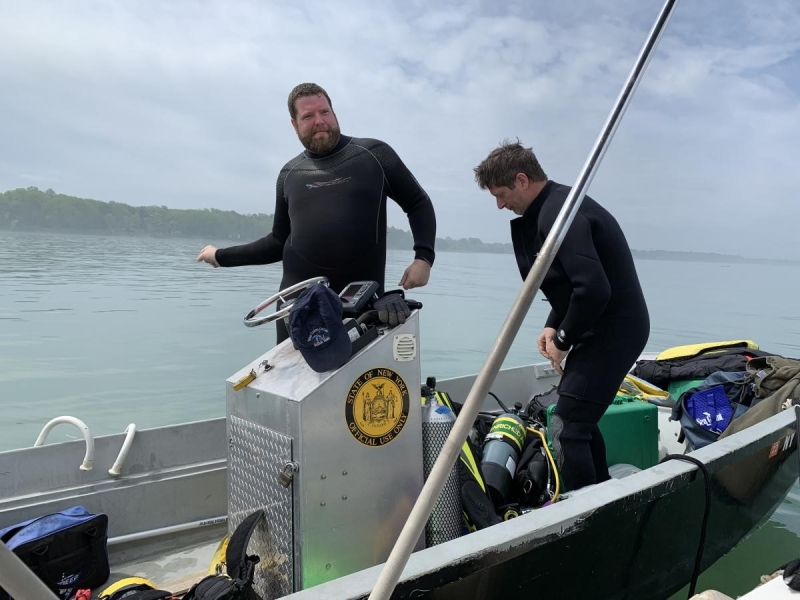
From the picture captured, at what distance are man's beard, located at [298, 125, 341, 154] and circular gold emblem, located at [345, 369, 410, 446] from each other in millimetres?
995

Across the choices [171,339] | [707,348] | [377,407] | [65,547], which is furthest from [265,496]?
[171,339]

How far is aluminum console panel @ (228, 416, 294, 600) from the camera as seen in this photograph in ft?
5.57

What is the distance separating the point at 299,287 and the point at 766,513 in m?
2.57

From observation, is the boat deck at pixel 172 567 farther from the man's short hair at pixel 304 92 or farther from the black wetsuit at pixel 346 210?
the man's short hair at pixel 304 92

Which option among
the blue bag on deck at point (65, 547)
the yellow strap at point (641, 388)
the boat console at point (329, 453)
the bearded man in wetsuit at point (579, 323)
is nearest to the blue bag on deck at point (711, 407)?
the yellow strap at point (641, 388)

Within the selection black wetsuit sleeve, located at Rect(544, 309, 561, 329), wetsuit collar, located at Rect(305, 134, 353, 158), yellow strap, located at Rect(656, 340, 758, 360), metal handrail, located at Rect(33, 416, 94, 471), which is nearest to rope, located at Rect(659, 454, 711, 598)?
black wetsuit sleeve, located at Rect(544, 309, 561, 329)

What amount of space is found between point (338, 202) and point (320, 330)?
0.77 metres

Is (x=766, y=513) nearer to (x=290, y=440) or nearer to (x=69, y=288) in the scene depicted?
(x=290, y=440)

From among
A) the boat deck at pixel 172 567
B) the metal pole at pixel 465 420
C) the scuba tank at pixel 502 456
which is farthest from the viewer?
the scuba tank at pixel 502 456

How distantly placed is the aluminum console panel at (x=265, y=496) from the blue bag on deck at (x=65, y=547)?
577mm

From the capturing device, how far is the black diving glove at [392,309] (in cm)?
182

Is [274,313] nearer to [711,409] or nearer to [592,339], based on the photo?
[592,339]

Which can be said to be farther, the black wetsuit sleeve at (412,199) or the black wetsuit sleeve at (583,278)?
the black wetsuit sleeve at (412,199)

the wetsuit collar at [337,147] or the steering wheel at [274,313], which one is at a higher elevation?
the wetsuit collar at [337,147]
